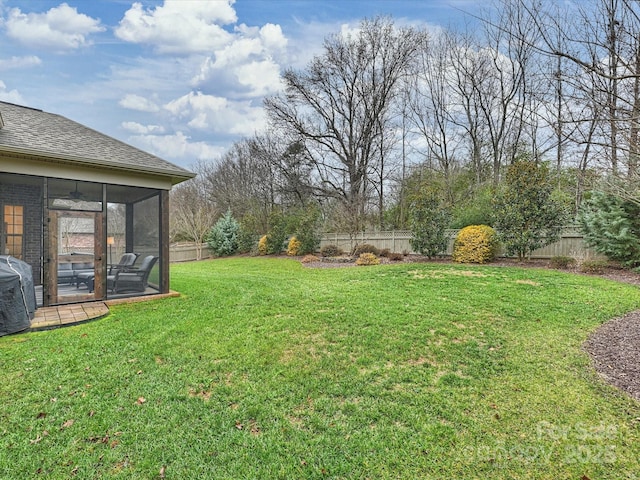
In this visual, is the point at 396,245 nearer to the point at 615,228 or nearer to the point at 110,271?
the point at 615,228

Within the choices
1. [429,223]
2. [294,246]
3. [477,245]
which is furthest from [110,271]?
[294,246]

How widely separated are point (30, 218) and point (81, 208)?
3188 mm

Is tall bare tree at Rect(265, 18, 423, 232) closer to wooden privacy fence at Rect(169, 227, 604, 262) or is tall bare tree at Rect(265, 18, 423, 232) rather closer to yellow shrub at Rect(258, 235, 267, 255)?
wooden privacy fence at Rect(169, 227, 604, 262)

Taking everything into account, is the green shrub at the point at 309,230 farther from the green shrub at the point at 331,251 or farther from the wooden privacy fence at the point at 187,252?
the wooden privacy fence at the point at 187,252

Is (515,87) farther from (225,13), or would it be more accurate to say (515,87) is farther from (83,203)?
(83,203)

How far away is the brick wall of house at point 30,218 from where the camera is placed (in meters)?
7.50

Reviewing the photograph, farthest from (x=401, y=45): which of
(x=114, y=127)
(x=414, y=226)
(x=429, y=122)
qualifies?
(x=114, y=127)

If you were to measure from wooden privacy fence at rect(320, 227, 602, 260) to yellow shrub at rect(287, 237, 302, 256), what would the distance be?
1298 millimetres

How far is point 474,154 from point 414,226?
935cm

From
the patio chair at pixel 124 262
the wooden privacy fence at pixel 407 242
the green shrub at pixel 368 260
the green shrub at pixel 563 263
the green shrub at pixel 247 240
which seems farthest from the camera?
the green shrub at pixel 247 240

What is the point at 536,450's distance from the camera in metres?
2.43

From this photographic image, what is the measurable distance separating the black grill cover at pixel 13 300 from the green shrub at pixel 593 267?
41.7ft

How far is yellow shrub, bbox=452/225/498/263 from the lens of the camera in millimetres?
11023

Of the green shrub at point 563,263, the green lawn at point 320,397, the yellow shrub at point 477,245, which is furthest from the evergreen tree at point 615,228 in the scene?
the green lawn at point 320,397
